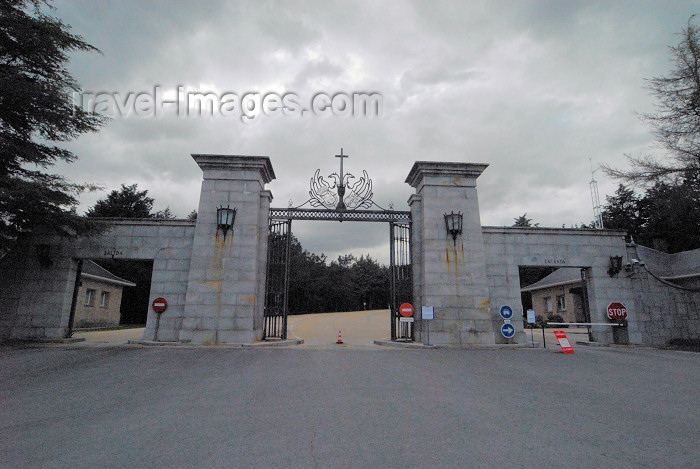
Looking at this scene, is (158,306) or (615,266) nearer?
(158,306)

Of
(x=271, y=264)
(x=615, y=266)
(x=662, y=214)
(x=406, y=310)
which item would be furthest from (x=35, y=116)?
(x=662, y=214)

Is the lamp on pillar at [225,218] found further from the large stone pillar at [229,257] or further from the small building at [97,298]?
the small building at [97,298]

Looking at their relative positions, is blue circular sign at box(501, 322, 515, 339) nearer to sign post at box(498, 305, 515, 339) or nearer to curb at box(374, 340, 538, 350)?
sign post at box(498, 305, 515, 339)

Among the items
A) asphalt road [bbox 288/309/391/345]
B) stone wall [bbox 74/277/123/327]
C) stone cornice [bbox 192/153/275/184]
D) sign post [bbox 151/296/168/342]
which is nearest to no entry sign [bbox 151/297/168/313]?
sign post [bbox 151/296/168/342]

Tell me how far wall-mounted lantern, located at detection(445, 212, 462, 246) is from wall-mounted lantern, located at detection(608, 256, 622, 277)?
511 centimetres

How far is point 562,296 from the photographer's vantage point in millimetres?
27422

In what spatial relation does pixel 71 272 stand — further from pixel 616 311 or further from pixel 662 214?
pixel 662 214

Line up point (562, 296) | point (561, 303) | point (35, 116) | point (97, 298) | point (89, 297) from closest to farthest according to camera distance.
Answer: point (35, 116)
point (89, 297)
point (97, 298)
point (562, 296)
point (561, 303)

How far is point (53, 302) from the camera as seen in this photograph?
11547mm

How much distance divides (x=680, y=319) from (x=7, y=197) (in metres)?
19.3

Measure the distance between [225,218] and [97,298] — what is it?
1776cm

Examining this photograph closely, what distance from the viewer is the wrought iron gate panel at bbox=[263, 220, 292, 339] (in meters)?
12.2

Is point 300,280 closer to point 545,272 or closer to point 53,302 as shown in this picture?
point 545,272

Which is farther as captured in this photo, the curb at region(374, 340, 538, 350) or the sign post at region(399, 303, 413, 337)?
the sign post at region(399, 303, 413, 337)
